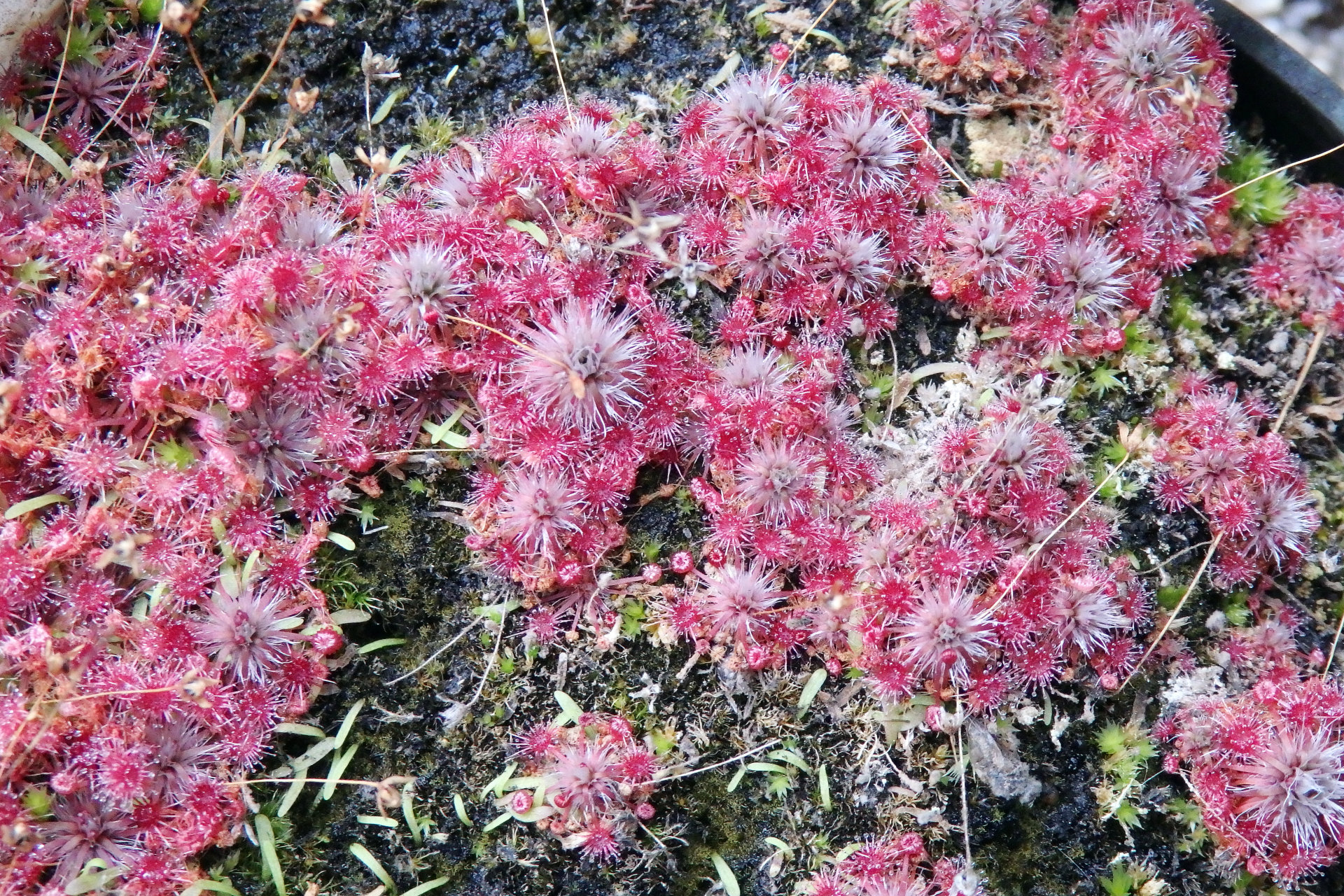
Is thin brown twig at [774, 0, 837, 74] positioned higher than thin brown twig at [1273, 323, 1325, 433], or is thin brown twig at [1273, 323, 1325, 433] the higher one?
thin brown twig at [774, 0, 837, 74]

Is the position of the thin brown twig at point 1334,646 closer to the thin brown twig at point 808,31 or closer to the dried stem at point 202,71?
the thin brown twig at point 808,31

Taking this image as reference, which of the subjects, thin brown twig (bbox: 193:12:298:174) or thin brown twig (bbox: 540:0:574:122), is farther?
thin brown twig (bbox: 540:0:574:122)

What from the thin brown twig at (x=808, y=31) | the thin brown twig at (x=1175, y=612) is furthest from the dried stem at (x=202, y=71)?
the thin brown twig at (x=1175, y=612)

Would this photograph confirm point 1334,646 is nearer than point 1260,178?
Yes

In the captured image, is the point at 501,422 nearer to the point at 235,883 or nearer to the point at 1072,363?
the point at 235,883

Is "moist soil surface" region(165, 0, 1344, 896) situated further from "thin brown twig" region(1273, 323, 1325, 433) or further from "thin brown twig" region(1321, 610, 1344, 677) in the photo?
"thin brown twig" region(1273, 323, 1325, 433)

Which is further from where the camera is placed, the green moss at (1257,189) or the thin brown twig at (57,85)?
the green moss at (1257,189)

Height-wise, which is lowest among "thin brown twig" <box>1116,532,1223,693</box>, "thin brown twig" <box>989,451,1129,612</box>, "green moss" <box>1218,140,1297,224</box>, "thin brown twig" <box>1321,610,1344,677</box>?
"thin brown twig" <box>1321,610,1344,677</box>

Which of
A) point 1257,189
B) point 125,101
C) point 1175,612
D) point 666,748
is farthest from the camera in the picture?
point 1257,189

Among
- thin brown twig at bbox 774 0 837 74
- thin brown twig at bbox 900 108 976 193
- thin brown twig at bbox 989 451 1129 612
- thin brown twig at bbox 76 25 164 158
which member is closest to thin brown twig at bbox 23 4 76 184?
thin brown twig at bbox 76 25 164 158

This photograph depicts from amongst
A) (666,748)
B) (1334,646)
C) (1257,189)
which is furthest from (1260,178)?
(666,748)

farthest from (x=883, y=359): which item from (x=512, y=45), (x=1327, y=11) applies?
(x=1327, y=11)

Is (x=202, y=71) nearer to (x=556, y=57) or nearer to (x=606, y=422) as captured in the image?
(x=556, y=57)

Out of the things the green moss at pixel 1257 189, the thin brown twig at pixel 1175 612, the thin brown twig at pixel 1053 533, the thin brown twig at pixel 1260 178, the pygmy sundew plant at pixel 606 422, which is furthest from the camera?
the green moss at pixel 1257 189
